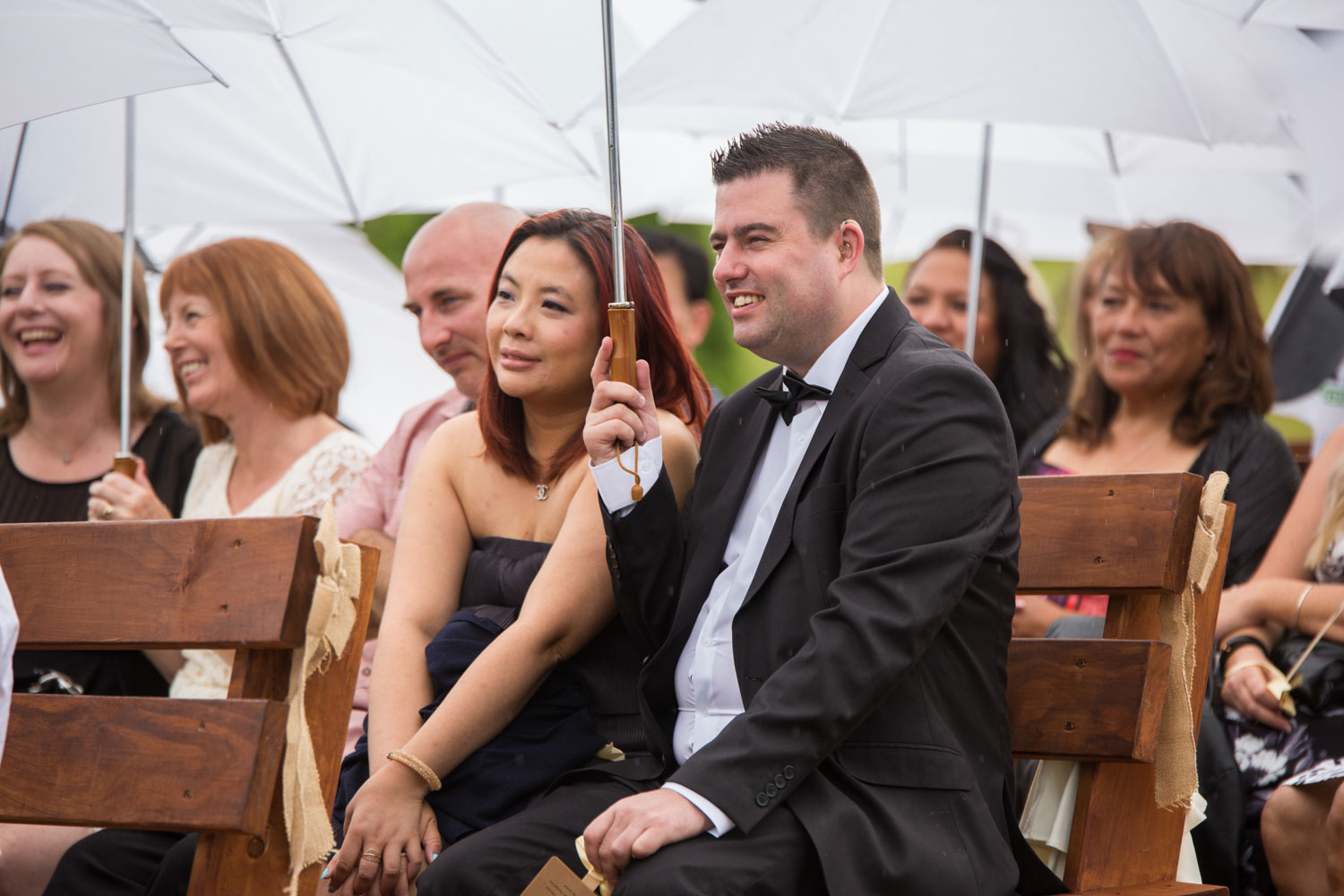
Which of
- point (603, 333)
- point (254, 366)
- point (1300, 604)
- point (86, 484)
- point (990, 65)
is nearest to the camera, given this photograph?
point (603, 333)

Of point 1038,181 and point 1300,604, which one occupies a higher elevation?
point 1038,181

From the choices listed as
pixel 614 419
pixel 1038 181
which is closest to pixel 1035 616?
pixel 614 419

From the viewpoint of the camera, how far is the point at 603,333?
10.4 ft

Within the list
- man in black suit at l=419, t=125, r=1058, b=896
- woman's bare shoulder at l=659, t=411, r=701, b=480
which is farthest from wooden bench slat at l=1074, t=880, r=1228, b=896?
woman's bare shoulder at l=659, t=411, r=701, b=480

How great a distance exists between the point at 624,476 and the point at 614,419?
0.14 m

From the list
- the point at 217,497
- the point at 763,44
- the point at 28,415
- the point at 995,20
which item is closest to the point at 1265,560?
the point at 995,20

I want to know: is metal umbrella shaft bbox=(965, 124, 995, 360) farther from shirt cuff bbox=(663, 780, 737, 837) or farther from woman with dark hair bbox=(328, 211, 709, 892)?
shirt cuff bbox=(663, 780, 737, 837)

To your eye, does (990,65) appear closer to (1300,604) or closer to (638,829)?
(1300,604)

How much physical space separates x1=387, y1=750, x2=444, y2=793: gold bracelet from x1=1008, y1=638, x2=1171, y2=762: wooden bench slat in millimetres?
1095

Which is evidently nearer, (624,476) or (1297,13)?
(624,476)

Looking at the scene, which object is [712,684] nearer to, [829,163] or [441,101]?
[829,163]

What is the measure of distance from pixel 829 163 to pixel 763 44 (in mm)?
2398

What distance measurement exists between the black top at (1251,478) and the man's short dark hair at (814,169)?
1.71 metres

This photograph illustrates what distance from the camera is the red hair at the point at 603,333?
3176mm
